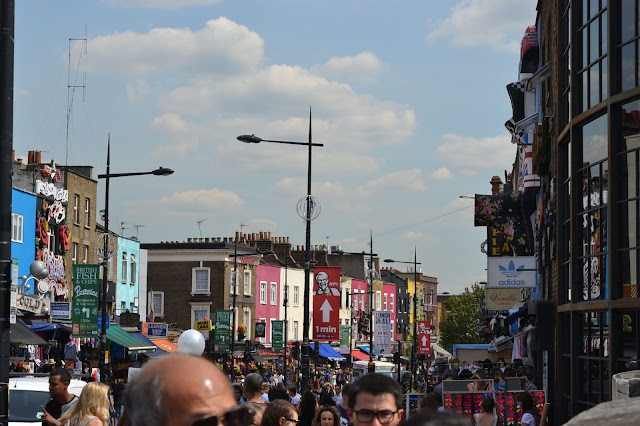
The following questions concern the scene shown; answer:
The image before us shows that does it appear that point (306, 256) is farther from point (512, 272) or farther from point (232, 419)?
point (232, 419)

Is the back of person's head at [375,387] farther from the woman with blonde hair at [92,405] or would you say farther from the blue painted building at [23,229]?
the blue painted building at [23,229]

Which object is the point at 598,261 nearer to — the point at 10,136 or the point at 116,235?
the point at 10,136

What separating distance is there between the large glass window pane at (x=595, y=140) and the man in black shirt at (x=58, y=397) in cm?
1106

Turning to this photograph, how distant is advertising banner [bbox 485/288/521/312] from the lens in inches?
1626

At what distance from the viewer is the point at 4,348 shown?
9.85m

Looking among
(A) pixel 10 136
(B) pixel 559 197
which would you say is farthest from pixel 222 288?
(A) pixel 10 136

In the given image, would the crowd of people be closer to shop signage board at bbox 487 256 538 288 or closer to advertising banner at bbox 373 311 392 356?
shop signage board at bbox 487 256 538 288

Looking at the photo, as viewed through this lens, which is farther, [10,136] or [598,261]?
[598,261]

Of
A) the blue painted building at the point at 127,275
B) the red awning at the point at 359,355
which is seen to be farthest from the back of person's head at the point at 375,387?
the red awning at the point at 359,355

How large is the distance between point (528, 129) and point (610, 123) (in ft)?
54.8

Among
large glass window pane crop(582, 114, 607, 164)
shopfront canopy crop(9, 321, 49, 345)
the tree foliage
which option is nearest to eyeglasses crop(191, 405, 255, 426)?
large glass window pane crop(582, 114, 607, 164)

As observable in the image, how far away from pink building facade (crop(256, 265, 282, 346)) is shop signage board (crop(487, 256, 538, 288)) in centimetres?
5222

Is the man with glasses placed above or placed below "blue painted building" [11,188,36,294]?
below

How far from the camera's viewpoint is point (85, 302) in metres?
30.1
